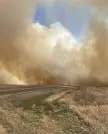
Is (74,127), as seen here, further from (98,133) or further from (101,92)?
(101,92)

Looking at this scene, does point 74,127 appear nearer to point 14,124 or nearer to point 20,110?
point 14,124

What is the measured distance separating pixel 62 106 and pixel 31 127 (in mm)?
10805

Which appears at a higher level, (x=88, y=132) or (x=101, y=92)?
(x=101, y=92)

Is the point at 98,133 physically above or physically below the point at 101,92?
below

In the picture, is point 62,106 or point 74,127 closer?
point 74,127

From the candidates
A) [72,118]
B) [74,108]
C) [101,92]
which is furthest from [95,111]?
[101,92]

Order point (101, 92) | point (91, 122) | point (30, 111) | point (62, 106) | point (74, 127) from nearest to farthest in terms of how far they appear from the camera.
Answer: point (74, 127) → point (91, 122) → point (30, 111) → point (62, 106) → point (101, 92)

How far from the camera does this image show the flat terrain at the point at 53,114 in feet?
89.8

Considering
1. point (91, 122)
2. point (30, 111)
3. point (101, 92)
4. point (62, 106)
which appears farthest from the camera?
point (101, 92)

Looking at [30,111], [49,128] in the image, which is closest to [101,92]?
[30,111]

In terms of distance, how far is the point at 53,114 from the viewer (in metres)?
33.8

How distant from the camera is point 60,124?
96.0 feet

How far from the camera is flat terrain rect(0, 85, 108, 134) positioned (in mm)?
27375

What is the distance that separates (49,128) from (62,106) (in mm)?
10614
